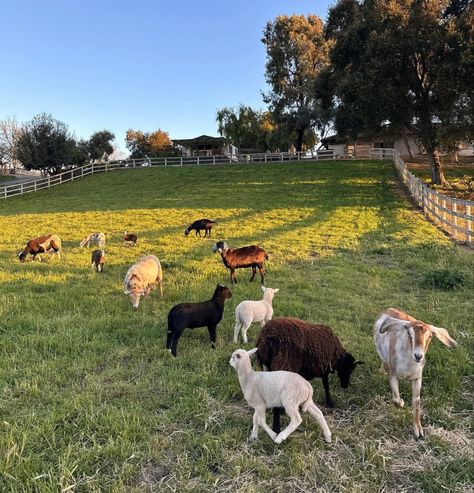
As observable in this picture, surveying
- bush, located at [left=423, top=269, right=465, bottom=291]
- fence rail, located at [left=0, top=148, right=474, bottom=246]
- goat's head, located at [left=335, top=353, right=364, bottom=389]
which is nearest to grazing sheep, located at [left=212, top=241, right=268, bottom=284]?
bush, located at [left=423, top=269, right=465, bottom=291]

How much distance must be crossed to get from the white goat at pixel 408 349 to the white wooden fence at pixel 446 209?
10.4 m

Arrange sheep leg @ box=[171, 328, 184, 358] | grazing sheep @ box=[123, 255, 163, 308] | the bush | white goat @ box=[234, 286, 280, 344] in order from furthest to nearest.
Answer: the bush → grazing sheep @ box=[123, 255, 163, 308] → white goat @ box=[234, 286, 280, 344] → sheep leg @ box=[171, 328, 184, 358]

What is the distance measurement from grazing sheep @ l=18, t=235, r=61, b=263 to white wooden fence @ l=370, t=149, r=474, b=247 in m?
12.3

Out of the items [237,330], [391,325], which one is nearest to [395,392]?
[391,325]

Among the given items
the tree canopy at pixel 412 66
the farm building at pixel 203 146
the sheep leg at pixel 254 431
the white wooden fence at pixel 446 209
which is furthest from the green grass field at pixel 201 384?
Answer: the farm building at pixel 203 146

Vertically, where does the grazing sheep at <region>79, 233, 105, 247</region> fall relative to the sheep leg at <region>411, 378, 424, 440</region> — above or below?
above

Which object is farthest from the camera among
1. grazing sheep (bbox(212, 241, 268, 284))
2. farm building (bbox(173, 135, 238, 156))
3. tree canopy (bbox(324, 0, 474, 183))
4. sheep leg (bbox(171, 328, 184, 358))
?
farm building (bbox(173, 135, 238, 156))

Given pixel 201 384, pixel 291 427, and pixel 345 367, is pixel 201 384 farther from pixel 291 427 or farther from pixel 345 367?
pixel 345 367

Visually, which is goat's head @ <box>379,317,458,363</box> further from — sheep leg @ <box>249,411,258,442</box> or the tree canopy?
the tree canopy

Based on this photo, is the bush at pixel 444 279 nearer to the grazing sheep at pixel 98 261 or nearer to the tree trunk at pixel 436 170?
the grazing sheep at pixel 98 261

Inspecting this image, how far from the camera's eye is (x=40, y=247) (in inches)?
452

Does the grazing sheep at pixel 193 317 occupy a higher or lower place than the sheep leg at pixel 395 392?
higher

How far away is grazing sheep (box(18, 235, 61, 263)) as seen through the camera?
37.6 ft

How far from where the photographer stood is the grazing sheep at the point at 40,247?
11.4 metres
